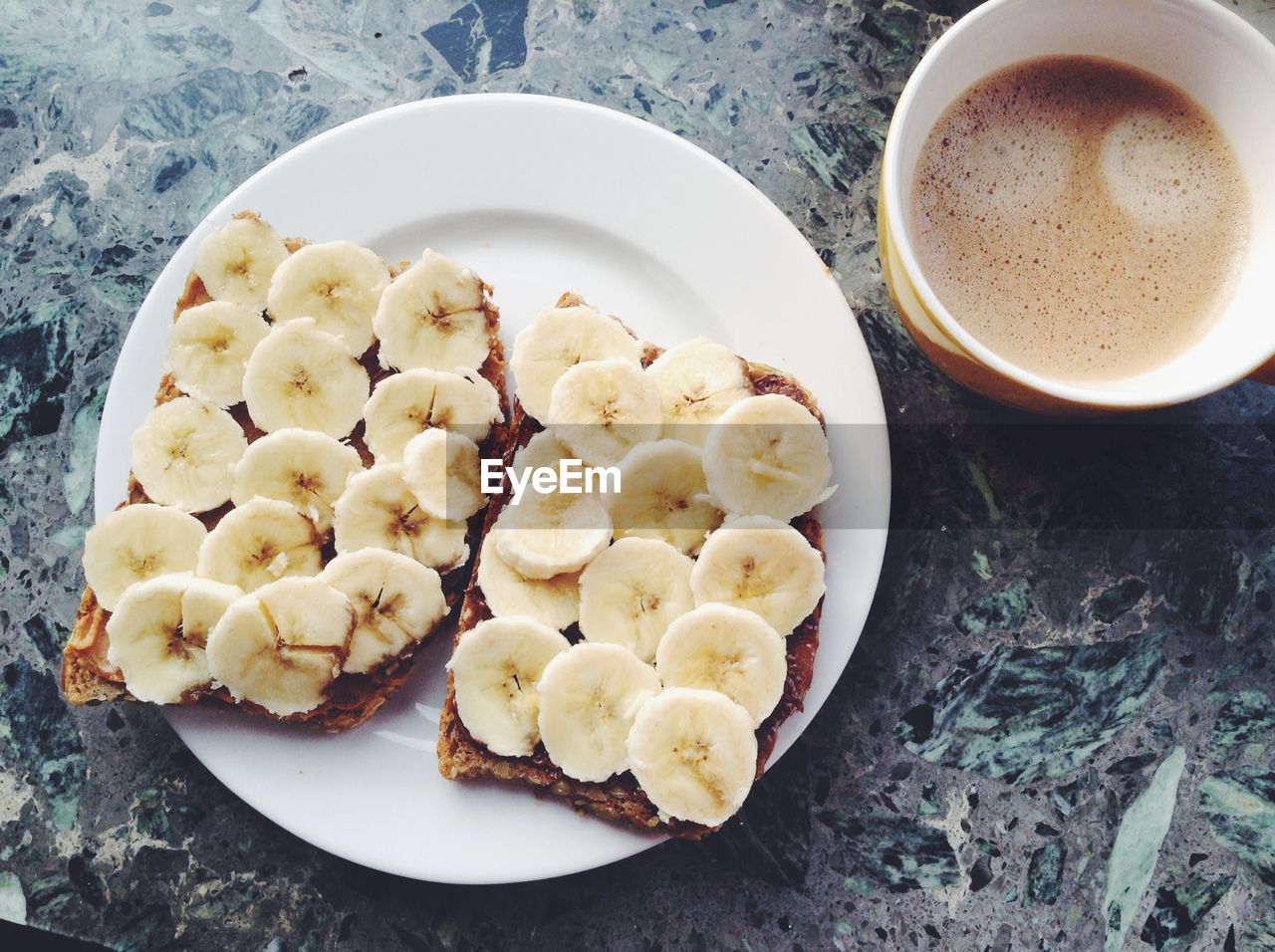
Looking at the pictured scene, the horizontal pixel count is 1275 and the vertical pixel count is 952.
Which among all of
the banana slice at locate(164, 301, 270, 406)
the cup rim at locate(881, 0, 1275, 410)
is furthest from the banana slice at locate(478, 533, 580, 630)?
the cup rim at locate(881, 0, 1275, 410)

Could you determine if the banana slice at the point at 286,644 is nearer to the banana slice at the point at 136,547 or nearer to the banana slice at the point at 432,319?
the banana slice at the point at 136,547

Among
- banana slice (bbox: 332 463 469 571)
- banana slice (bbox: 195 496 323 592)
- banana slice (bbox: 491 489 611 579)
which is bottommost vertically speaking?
banana slice (bbox: 195 496 323 592)

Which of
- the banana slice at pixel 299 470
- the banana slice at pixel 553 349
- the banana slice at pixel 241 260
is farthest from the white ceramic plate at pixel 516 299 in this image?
the banana slice at pixel 299 470

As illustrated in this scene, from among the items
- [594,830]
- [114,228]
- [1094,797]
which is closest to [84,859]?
[594,830]

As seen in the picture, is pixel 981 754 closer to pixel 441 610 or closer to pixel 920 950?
pixel 920 950

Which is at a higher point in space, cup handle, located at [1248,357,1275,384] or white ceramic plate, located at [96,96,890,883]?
cup handle, located at [1248,357,1275,384]

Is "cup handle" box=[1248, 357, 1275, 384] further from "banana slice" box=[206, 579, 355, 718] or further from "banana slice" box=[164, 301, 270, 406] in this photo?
"banana slice" box=[164, 301, 270, 406]

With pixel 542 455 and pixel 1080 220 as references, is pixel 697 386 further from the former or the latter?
pixel 1080 220
